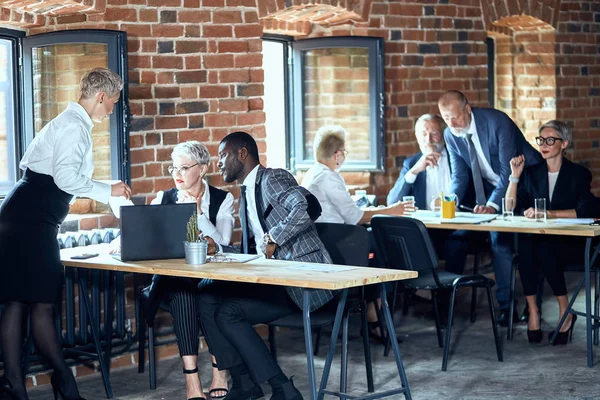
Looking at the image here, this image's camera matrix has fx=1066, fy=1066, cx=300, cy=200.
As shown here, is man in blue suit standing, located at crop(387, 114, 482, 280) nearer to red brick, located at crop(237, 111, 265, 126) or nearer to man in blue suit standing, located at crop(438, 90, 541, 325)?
man in blue suit standing, located at crop(438, 90, 541, 325)

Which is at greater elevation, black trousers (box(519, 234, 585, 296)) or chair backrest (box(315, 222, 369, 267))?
chair backrest (box(315, 222, 369, 267))

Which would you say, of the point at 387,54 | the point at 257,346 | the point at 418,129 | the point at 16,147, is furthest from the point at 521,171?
the point at 16,147

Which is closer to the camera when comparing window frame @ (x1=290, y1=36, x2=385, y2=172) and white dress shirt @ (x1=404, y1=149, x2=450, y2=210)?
white dress shirt @ (x1=404, y1=149, x2=450, y2=210)

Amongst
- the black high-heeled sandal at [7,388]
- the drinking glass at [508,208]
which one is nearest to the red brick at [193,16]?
the drinking glass at [508,208]

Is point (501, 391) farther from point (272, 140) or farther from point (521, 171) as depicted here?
point (272, 140)

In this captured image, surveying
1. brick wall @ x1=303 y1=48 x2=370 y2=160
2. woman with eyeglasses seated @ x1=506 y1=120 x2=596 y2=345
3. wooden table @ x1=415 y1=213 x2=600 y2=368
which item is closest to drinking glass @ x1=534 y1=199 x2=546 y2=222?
wooden table @ x1=415 y1=213 x2=600 y2=368

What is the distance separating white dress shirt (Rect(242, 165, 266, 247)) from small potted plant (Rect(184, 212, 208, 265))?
437 mm

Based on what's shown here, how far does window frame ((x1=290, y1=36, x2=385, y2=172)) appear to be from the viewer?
7.26 m

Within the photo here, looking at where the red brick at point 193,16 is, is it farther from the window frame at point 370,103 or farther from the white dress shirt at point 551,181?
the white dress shirt at point 551,181

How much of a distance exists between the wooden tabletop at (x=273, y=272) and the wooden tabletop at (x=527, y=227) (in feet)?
5.29

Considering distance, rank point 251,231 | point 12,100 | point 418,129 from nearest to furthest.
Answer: point 251,231 < point 12,100 < point 418,129

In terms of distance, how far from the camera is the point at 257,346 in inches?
193

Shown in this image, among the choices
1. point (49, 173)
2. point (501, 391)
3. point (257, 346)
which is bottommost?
point (501, 391)

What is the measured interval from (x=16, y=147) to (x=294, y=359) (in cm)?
199
